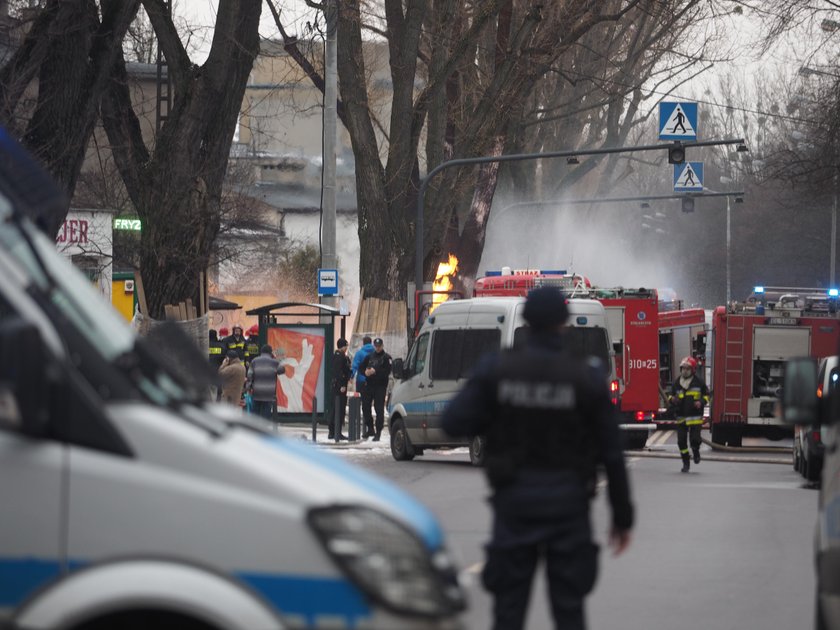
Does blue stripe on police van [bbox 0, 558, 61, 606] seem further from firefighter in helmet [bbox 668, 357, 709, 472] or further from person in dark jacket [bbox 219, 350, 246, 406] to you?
person in dark jacket [bbox 219, 350, 246, 406]

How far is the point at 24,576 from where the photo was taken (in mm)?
4254

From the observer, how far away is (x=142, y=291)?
23.8m

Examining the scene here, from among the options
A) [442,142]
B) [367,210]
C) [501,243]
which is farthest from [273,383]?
[501,243]

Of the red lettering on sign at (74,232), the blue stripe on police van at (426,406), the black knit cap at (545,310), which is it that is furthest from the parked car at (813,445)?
the black knit cap at (545,310)

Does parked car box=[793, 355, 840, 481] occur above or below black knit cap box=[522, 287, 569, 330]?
below

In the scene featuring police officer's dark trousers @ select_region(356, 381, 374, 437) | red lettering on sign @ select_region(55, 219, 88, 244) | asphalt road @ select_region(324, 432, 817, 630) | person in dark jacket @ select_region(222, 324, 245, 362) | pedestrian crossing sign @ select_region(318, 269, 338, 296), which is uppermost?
red lettering on sign @ select_region(55, 219, 88, 244)

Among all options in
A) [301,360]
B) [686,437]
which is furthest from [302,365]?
[686,437]

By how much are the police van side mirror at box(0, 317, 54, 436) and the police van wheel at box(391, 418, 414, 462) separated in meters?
18.9

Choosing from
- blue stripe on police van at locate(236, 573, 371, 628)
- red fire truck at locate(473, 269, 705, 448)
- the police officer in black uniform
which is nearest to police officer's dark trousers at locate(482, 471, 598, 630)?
the police officer in black uniform

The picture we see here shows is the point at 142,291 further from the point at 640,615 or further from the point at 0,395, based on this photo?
the point at 0,395

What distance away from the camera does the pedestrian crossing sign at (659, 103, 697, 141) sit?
31438 millimetres

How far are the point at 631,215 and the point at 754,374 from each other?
68632mm

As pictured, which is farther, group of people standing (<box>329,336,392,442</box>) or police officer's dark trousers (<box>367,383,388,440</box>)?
police officer's dark trousers (<box>367,383,388,440</box>)

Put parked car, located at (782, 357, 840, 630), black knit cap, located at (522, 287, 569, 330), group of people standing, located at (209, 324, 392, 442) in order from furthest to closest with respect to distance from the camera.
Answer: group of people standing, located at (209, 324, 392, 442) → parked car, located at (782, 357, 840, 630) → black knit cap, located at (522, 287, 569, 330)
